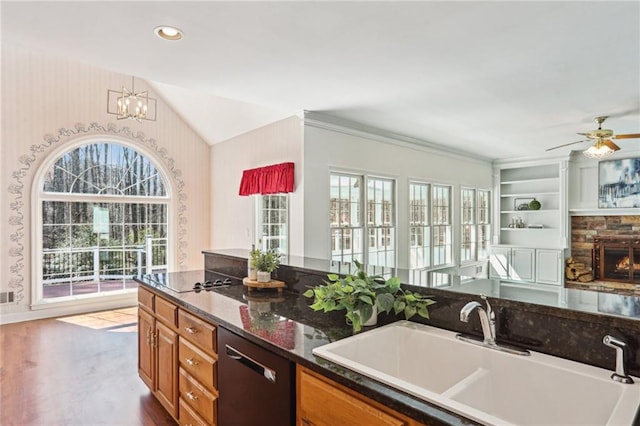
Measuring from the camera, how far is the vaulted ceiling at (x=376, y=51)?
2.25m

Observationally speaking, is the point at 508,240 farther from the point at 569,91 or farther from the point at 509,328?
the point at 509,328

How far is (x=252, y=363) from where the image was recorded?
5.40ft

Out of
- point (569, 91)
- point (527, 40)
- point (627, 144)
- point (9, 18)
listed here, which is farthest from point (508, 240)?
point (9, 18)

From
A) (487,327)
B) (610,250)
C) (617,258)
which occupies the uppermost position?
(487,327)

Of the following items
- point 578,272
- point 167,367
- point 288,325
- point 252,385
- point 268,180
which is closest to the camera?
point 252,385

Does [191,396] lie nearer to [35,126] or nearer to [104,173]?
[104,173]

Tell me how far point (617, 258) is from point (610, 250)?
171mm

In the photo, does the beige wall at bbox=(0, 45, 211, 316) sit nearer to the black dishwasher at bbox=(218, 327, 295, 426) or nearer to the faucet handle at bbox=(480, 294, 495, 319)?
the black dishwasher at bbox=(218, 327, 295, 426)

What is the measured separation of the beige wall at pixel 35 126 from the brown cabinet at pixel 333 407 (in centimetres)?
564

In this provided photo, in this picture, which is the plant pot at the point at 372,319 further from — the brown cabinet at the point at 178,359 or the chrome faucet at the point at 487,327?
the brown cabinet at the point at 178,359

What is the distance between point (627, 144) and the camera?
6270 mm

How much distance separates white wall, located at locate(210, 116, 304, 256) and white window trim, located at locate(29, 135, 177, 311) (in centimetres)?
76

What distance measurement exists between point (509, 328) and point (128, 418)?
2705mm

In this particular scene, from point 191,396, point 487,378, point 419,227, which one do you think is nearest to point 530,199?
point 419,227
